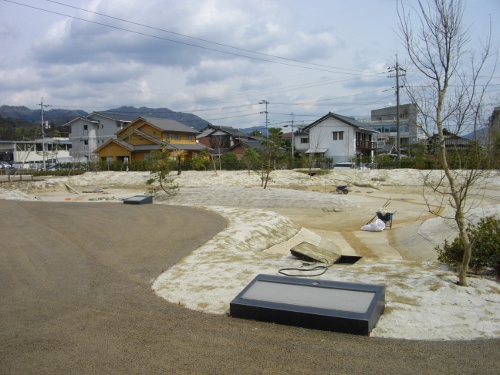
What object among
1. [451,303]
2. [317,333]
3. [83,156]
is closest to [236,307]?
[317,333]

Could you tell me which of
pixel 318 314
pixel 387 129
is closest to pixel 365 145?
pixel 387 129

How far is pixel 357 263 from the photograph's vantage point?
8406 millimetres

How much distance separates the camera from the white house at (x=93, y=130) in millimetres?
61062

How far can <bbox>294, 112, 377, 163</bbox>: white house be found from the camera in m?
49.9

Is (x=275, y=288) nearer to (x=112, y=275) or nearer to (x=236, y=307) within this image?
(x=236, y=307)

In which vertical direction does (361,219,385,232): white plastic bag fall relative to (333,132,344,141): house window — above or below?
below

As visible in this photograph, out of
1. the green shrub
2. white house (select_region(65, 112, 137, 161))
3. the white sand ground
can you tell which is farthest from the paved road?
white house (select_region(65, 112, 137, 161))

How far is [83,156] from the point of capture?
62.8 m

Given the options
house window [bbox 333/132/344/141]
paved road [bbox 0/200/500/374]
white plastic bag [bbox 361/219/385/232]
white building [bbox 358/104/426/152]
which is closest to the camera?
A: paved road [bbox 0/200/500/374]

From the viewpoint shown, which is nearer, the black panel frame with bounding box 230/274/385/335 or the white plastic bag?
the black panel frame with bounding box 230/274/385/335

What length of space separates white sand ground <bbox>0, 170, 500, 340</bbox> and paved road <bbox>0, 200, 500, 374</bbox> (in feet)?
1.25

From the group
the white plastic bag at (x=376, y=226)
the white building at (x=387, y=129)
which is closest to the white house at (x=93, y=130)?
Result: the white building at (x=387, y=129)

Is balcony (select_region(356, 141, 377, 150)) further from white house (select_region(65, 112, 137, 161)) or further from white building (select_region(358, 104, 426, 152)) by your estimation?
white house (select_region(65, 112, 137, 161))

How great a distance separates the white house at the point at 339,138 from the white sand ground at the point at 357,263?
2065cm
